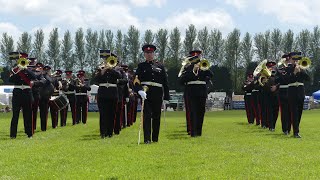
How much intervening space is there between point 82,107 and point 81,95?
0.75 meters

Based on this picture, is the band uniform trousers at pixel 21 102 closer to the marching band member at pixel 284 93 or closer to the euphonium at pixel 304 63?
the marching band member at pixel 284 93

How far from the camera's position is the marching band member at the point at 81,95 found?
23375mm

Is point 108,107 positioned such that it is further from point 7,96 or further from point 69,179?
point 7,96

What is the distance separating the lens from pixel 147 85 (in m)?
12.9

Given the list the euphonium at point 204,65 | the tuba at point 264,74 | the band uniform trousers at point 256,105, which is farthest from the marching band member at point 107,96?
the band uniform trousers at point 256,105

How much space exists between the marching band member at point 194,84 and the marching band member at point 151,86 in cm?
213

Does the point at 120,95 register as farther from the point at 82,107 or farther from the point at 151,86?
the point at 82,107

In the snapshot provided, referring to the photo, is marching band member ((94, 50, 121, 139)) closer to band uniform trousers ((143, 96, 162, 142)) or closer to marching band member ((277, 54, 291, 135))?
band uniform trousers ((143, 96, 162, 142))

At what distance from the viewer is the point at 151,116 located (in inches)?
512

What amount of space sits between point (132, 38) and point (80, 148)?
264 feet

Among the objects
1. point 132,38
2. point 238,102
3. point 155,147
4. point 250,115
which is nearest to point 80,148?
point 155,147

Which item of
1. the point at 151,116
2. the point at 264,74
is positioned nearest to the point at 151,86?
the point at 151,116

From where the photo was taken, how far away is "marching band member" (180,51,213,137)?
593 inches

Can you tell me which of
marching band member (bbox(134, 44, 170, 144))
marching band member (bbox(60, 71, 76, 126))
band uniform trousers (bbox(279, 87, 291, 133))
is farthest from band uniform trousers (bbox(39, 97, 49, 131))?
band uniform trousers (bbox(279, 87, 291, 133))
